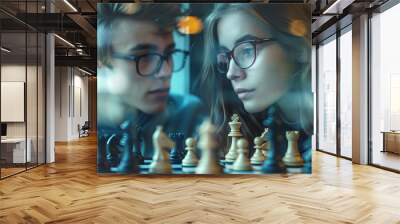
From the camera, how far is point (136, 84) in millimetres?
5730

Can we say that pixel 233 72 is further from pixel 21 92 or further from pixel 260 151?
pixel 21 92

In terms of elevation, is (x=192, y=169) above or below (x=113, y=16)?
below

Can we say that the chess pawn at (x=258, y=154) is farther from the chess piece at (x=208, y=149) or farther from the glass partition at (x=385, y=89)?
the glass partition at (x=385, y=89)

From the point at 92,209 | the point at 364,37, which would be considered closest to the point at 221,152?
the point at 92,209

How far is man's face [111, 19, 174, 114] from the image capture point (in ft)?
18.8

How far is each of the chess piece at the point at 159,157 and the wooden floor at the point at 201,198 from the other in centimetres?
15

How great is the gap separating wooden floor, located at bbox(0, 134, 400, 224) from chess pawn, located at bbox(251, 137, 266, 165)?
0.96 ft

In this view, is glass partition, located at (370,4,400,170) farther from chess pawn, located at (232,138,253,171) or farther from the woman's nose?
the woman's nose

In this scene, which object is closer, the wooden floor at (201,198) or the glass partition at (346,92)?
the wooden floor at (201,198)

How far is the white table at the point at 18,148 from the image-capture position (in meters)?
6.20

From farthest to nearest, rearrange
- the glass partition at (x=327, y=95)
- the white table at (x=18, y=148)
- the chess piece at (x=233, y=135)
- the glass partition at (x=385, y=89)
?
the glass partition at (x=327, y=95)
the glass partition at (x=385, y=89)
the white table at (x=18, y=148)
the chess piece at (x=233, y=135)

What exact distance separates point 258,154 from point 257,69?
4.33 feet

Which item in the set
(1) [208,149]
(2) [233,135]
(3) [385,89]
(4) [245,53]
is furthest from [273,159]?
(3) [385,89]

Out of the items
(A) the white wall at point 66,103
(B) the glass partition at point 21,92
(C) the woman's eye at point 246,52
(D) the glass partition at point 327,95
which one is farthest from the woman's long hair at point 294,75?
(A) the white wall at point 66,103
